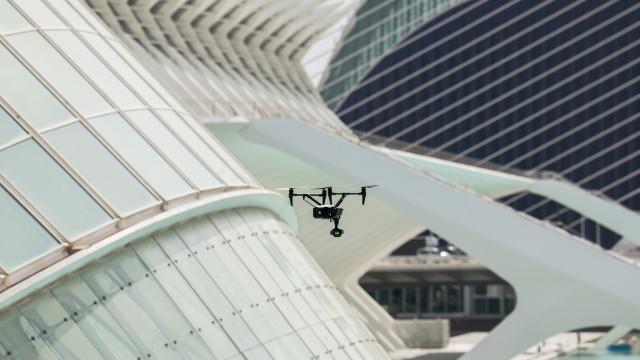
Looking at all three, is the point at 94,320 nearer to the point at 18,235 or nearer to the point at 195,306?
the point at 18,235

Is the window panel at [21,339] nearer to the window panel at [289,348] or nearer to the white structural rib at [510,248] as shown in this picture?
the window panel at [289,348]

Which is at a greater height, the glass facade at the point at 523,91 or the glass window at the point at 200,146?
the glass facade at the point at 523,91

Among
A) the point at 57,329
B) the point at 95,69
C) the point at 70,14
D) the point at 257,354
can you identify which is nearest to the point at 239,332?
the point at 257,354

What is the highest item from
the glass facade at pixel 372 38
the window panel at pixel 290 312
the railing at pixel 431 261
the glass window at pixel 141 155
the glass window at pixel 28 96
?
the glass facade at pixel 372 38

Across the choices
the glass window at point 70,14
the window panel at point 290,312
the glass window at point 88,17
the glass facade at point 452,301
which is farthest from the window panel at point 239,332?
the glass facade at point 452,301

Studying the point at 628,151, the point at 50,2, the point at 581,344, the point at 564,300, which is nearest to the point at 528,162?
the point at 628,151

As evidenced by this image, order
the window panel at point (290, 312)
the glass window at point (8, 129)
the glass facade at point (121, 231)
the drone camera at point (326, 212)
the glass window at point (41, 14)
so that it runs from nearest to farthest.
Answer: the glass facade at point (121, 231) → the glass window at point (8, 129) → the window panel at point (290, 312) → the glass window at point (41, 14) → the drone camera at point (326, 212)

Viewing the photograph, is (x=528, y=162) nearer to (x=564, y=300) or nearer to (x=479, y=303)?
(x=479, y=303)
